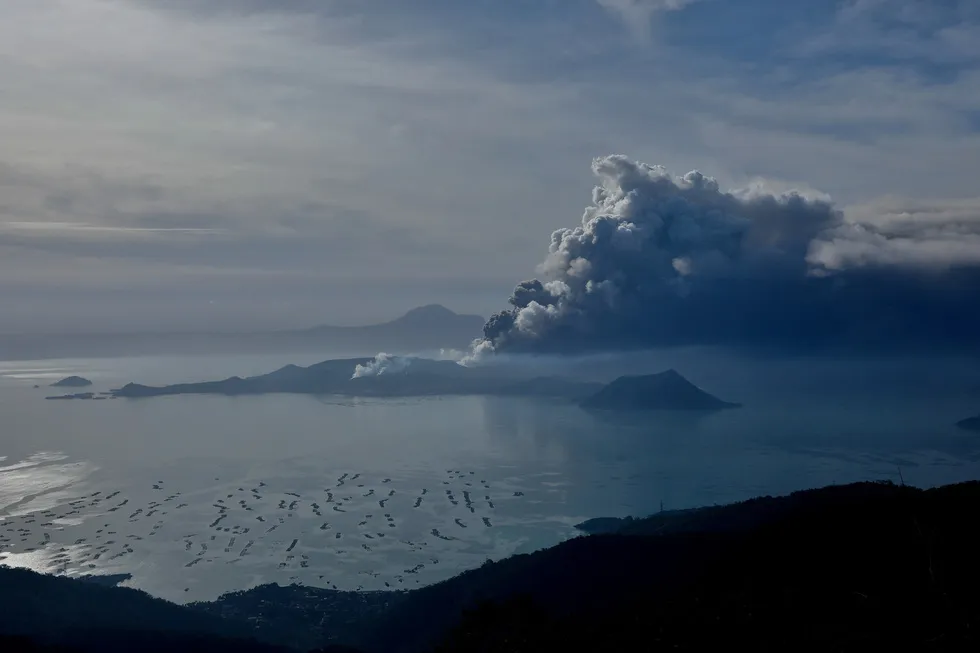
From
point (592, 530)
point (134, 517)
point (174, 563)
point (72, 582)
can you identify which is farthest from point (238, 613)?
point (134, 517)

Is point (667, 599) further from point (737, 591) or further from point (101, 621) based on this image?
point (101, 621)

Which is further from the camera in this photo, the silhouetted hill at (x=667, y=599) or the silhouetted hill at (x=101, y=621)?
the silhouetted hill at (x=101, y=621)

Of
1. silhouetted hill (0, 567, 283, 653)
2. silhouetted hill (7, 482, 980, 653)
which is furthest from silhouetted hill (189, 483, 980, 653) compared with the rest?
silhouetted hill (0, 567, 283, 653)

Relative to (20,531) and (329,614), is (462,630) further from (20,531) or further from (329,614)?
(20,531)

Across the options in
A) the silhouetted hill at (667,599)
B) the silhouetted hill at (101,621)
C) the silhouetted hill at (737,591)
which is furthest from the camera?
the silhouetted hill at (101,621)

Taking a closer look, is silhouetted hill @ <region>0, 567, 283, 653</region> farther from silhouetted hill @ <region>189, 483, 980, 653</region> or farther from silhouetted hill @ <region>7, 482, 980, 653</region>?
silhouetted hill @ <region>189, 483, 980, 653</region>

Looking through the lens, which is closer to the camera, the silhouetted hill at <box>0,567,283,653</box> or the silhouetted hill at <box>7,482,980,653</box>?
the silhouetted hill at <box>7,482,980,653</box>

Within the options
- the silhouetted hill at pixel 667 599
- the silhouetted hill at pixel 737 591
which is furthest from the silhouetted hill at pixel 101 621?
the silhouetted hill at pixel 737 591

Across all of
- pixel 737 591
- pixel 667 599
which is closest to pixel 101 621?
pixel 667 599

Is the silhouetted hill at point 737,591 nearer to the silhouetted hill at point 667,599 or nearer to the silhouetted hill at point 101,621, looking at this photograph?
the silhouetted hill at point 667,599

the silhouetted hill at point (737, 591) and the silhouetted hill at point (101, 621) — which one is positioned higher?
the silhouetted hill at point (737, 591)

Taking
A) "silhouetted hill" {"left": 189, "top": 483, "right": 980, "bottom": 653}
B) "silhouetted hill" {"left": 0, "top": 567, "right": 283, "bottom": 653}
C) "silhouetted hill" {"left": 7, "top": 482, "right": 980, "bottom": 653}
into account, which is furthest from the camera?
"silhouetted hill" {"left": 0, "top": 567, "right": 283, "bottom": 653}
